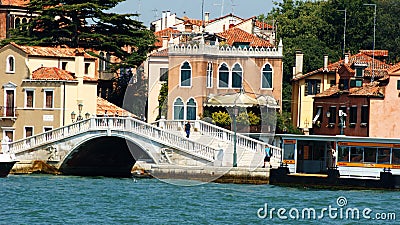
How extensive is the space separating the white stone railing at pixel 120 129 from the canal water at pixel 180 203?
5.32 feet

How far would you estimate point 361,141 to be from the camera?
47.2 metres

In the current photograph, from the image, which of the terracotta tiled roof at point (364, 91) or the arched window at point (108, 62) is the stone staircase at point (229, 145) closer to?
the terracotta tiled roof at point (364, 91)

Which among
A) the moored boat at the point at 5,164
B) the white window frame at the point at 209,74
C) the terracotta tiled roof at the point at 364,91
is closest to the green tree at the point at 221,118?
the white window frame at the point at 209,74

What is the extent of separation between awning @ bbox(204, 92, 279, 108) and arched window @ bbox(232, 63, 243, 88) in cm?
100

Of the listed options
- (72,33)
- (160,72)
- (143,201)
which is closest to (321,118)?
(160,72)

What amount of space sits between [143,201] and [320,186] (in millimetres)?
6858

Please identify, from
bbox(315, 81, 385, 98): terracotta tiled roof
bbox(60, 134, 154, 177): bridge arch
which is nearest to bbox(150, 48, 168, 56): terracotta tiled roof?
bbox(60, 134, 154, 177): bridge arch

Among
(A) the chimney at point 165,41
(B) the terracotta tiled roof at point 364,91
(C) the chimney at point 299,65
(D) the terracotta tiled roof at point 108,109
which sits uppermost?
(A) the chimney at point 165,41

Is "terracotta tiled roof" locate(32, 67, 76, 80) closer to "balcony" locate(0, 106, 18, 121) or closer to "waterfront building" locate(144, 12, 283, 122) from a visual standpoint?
"balcony" locate(0, 106, 18, 121)

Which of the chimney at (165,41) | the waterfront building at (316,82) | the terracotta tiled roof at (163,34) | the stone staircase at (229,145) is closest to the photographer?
the stone staircase at (229,145)

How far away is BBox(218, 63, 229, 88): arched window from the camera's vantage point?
58031 mm

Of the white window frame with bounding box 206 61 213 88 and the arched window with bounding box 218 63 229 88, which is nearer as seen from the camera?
the white window frame with bounding box 206 61 213 88

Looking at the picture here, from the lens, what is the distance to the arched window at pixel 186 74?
190ft

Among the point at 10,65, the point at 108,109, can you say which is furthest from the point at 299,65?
the point at 10,65
